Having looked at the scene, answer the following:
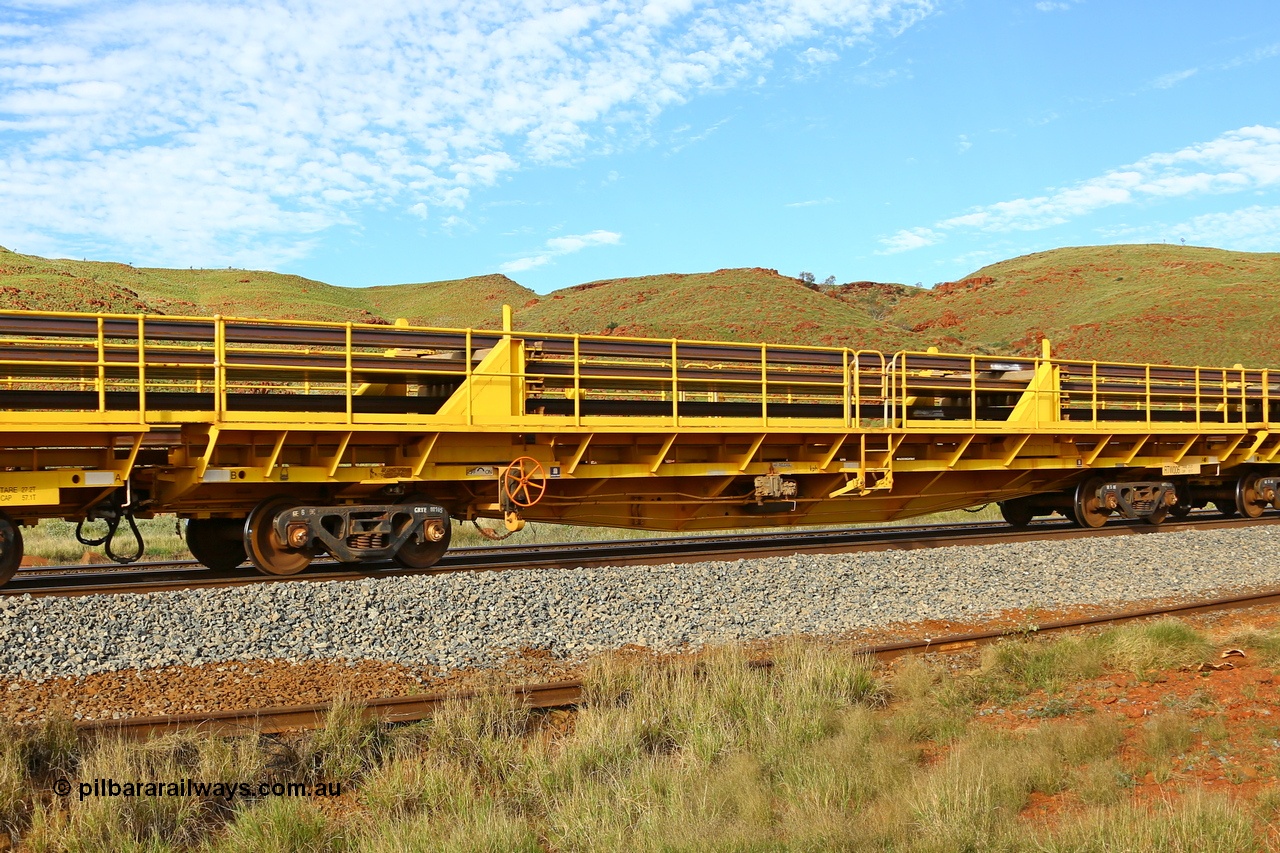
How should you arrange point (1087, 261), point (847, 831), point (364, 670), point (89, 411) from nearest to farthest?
point (847, 831) → point (364, 670) → point (89, 411) → point (1087, 261)

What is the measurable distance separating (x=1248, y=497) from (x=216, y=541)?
60.0 feet

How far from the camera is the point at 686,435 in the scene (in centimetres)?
1275

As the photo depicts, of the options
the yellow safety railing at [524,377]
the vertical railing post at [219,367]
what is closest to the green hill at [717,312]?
the yellow safety railing at [524,377]

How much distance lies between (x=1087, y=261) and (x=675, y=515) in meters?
96.5

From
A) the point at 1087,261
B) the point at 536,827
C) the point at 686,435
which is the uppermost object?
the point at 1087,261

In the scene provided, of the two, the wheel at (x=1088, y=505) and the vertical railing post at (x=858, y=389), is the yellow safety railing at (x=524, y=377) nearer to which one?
the vertical railing post at (x=858, y=389)

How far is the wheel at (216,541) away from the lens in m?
11.3

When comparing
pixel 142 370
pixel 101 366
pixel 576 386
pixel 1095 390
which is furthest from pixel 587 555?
pixel 1095 390

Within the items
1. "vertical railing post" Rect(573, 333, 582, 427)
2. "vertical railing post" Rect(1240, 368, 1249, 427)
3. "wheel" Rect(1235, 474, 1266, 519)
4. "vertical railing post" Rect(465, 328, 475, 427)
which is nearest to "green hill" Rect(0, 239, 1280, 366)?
"vertical railing post" Rect(1240, 368, 1249, 427)

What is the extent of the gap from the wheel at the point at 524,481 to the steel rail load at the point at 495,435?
28 mm

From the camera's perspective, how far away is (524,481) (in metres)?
11.4

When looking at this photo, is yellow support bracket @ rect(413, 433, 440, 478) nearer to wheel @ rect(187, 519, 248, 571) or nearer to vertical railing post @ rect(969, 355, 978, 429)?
wheel @ rect(187, 519, 248, 571)

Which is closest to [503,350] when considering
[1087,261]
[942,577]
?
[942,577]

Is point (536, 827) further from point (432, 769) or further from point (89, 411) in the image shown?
point (89, 411)
